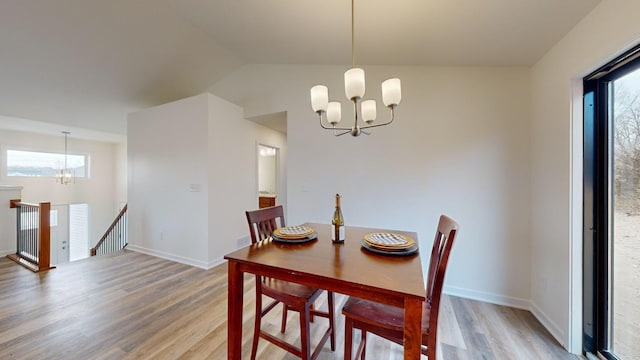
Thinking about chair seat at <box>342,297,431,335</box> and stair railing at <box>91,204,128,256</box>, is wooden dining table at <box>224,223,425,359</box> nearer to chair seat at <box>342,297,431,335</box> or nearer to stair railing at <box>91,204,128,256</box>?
chair seat at <box>342,297,431,335</box>

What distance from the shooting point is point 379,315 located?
1.28 m

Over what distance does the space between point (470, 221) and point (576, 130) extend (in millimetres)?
1152

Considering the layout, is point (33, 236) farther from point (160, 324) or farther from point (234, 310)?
point (234, 310)

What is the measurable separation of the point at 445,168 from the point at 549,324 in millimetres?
1568

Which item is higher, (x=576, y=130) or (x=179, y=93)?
(x=179, y=93)

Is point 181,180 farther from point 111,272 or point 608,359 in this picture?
point 608,359

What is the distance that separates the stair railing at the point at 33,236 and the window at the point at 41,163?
79.0 inches

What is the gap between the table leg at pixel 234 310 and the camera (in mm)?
1371

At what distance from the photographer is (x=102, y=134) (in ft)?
17.5

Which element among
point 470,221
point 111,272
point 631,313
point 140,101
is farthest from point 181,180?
point 631,313

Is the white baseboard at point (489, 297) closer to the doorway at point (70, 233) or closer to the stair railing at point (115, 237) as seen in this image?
the stair railing at point (115, 237)

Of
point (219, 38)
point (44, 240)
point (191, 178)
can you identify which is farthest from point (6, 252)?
point (219, 38)

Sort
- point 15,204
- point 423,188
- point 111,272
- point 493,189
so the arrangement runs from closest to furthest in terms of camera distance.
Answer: point 493,189
point 423,188
point 111,272
point 15,204

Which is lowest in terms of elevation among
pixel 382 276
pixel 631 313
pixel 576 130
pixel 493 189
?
pixel 631 313
